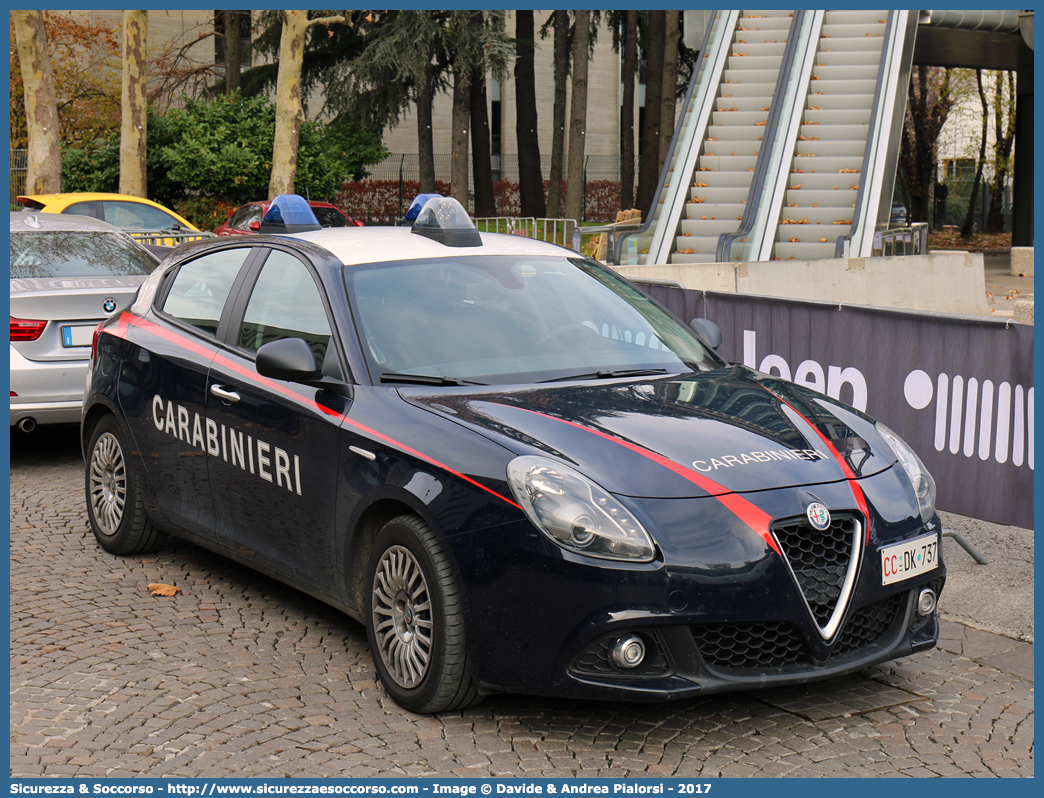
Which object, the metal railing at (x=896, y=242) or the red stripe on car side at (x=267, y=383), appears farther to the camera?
the metal railing at (x=896, y=242)

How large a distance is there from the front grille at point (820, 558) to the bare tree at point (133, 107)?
24431mm

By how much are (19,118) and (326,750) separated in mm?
41971

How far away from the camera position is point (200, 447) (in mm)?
5484

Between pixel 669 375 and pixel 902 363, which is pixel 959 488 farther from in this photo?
pixel 669 375

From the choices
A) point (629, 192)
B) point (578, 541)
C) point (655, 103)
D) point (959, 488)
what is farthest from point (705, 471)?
point (629, 192)

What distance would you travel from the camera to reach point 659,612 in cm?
375

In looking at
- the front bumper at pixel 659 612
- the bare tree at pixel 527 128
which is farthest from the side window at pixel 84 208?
the bare tree at pixel 527 128

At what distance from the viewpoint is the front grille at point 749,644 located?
3852 millimetres

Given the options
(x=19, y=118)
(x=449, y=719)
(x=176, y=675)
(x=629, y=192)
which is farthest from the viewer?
(x=629, y=192)

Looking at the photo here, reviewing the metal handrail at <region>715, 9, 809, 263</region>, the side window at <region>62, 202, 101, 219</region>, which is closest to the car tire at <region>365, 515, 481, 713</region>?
the side window at <region>62, 202, 101, 219</region>

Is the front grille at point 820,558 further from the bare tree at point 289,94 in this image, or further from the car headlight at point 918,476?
the bare tree at point 289,94

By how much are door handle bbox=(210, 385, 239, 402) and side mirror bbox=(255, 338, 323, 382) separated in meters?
0.59

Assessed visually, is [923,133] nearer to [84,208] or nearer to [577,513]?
[84,208]

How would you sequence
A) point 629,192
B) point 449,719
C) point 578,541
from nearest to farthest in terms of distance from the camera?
point 578,541 → point 449,719 → point 629,192
